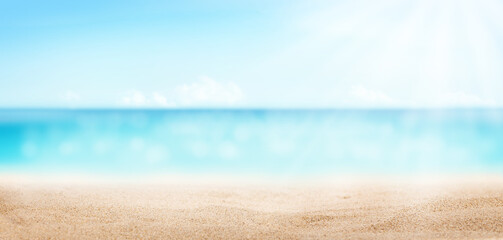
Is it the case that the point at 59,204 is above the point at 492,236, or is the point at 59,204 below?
above

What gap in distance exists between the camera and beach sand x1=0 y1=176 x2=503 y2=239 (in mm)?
4035

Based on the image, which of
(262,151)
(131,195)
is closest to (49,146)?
(262,151)

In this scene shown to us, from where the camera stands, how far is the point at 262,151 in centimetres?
1680

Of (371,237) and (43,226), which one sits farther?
(43,226)

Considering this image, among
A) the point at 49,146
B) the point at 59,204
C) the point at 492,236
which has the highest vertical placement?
the point at 49,146

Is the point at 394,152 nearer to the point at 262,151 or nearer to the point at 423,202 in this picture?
the point at 262,151

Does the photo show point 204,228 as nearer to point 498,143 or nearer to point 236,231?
point 236,231

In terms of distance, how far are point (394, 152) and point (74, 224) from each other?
49.3 feet

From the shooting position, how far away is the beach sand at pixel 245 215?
4.04 metres

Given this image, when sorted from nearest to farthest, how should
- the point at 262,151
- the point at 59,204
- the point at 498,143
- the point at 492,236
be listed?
the point at 492,236 < the point at 59,204 < the point at 262,151 < the point at 498,143

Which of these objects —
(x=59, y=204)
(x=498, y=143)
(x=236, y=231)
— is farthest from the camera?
(x=498, y=143)

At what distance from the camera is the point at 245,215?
4727 mm

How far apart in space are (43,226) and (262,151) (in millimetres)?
12891

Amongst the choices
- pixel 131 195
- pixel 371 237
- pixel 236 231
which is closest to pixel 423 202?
pixel 371 237
